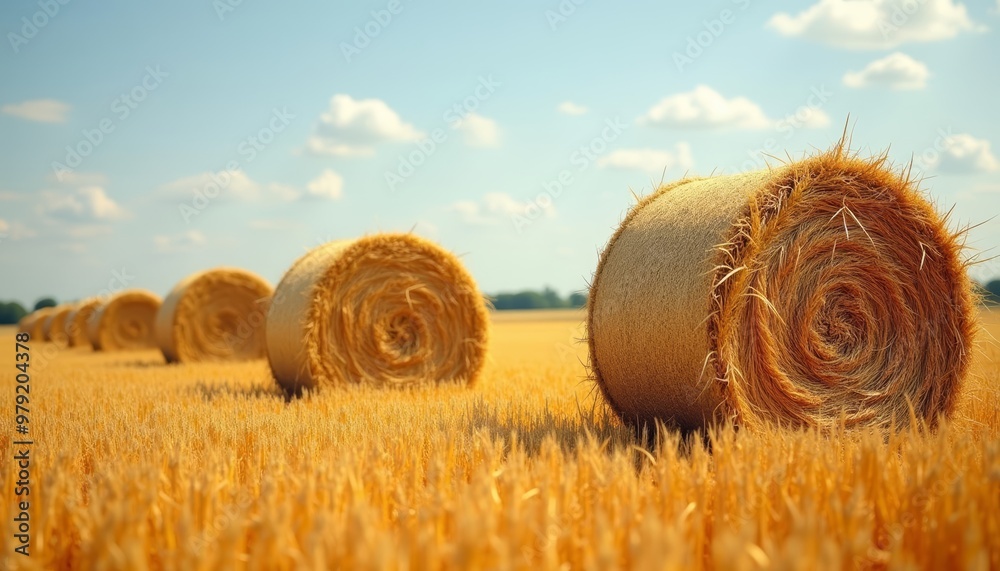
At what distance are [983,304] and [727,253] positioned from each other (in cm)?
236

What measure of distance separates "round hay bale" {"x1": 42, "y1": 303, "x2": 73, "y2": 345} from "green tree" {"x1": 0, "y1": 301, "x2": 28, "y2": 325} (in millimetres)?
45767

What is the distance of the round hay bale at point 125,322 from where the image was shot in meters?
20.4

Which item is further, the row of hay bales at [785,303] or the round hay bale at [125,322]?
the round hay bale at [125,322]

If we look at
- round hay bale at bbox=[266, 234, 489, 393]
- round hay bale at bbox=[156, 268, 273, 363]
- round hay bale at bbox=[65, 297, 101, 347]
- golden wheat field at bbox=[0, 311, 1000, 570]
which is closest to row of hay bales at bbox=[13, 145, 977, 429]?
golden wheat field at bbox=[0, 311, 1000, 570]

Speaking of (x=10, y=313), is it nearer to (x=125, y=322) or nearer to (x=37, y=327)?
(x=37, y=327)

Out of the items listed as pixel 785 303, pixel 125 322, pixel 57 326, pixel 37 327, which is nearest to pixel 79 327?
pixel 57 326

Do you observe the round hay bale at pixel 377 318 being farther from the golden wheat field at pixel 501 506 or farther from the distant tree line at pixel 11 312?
the distant tree line at pixel 11 312

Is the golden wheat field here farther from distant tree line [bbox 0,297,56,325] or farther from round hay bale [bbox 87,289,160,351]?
distant tree line [bbox 0,297,56,325]

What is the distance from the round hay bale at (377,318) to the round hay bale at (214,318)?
6010mm

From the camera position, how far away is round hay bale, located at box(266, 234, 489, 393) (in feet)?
29.3

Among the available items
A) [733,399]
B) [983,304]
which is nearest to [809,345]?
[733,399]

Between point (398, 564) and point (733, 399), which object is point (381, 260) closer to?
point (733, 399)

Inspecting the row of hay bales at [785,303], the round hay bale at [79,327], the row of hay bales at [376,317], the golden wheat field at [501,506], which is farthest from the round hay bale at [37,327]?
the row of hay bales at [785,303]

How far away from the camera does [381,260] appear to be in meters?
9.39
